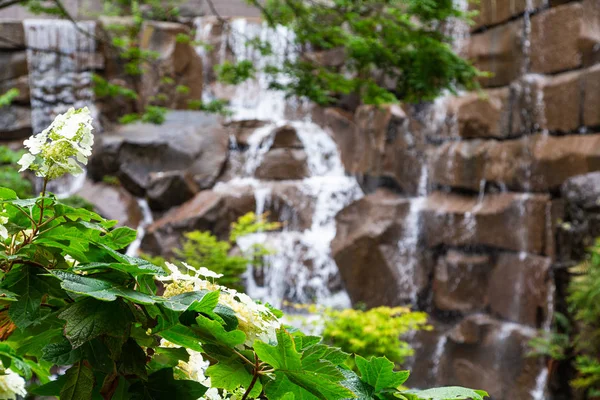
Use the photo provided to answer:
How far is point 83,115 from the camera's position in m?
0.90

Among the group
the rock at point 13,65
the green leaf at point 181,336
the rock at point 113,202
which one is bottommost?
the rock at point 113,202

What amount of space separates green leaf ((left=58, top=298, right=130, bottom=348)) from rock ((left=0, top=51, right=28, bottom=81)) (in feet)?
46.2

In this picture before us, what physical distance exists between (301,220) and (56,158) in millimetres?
9438

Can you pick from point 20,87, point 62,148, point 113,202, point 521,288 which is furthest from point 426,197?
point 62,148

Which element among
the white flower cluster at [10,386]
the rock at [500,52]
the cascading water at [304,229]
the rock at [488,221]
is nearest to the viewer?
the white flower cluster at [10,386]

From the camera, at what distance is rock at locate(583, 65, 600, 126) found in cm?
813

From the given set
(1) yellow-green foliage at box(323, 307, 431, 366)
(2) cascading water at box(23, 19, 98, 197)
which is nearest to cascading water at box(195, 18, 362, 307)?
(1) yellow-green foliage at box(323, 307, 431, 366)

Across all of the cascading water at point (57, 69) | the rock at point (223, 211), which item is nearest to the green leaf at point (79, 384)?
the rock at point (223, 211)

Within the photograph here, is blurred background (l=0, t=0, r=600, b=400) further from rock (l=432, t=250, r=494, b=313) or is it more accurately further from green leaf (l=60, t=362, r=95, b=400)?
green leaf (l=60, t=362, r=95, b=400)

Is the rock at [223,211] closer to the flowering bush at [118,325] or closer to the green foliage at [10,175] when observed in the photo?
the green foliage at [10,175]

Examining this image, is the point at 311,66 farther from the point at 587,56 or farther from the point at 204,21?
A: the point at 204,21

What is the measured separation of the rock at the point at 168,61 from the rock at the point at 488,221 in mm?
6612

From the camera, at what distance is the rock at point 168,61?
526 inches

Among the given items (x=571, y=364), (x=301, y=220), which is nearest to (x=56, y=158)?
(x=571, y=364)
